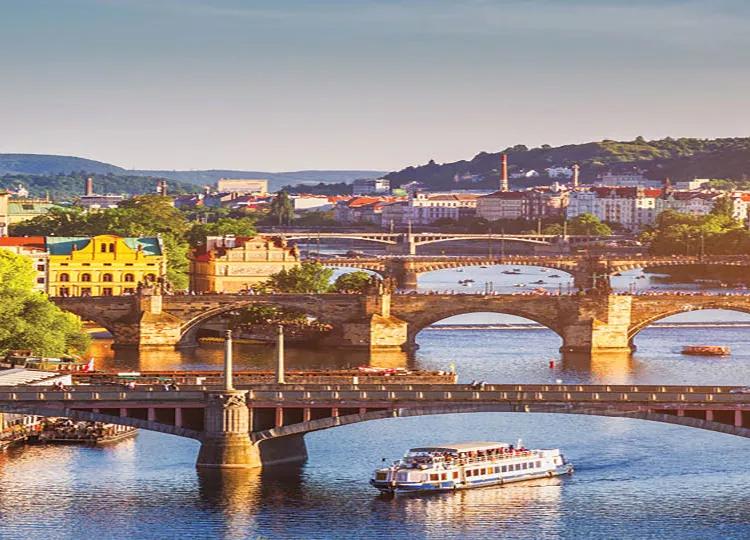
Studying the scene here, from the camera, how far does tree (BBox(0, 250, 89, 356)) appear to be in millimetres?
87500

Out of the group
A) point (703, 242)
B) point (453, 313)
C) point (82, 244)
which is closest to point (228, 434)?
point (453, 313)

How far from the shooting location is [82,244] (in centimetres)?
12200

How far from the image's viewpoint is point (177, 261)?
129 metres

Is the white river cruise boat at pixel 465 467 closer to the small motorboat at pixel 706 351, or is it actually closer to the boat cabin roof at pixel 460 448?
the boat cabin roof at pixel 460 448

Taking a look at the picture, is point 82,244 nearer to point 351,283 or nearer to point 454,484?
point 351,283

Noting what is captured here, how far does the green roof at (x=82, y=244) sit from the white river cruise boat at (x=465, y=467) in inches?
2231

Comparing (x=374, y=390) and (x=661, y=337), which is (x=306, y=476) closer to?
(x=374, y=390)

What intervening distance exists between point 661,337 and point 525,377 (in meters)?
24.2

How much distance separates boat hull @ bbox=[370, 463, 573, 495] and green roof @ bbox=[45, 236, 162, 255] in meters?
58.3

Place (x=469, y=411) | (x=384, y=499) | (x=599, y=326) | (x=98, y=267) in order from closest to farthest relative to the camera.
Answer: (x=384, y=499)
(x=469, y=411)
(x=599, y=326)
(x=98, y=267)

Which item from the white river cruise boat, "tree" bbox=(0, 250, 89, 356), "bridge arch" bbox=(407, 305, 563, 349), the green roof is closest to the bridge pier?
"bridge arch" bbox=(407, 305, 563, 349)

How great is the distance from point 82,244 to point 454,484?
199 feet

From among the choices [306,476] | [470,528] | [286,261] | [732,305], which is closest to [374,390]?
[306,476]

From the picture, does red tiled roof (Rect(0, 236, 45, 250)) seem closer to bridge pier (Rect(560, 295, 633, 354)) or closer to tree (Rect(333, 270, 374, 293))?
tree (Rect(333, 270, 374, 293))
